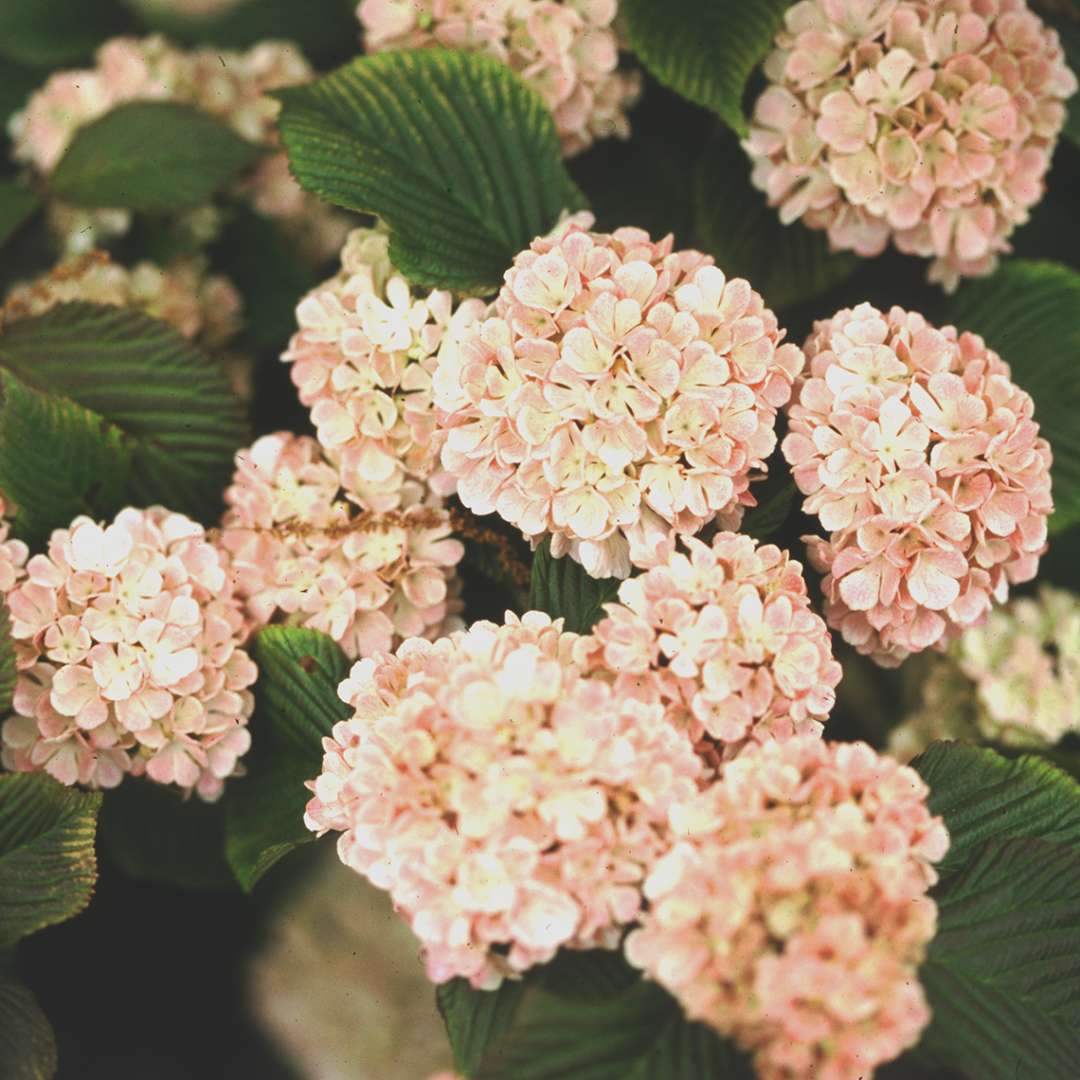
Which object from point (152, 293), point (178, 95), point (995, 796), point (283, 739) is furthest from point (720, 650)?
point (178, 95)

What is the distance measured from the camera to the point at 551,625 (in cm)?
69

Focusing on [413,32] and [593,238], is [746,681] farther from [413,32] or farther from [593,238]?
[413,32]

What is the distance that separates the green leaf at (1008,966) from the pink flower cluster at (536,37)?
2.02 ft

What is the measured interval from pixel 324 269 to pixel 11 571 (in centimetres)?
53

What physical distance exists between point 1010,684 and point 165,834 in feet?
2.34

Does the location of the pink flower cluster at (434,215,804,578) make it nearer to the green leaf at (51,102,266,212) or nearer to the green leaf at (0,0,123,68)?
the green leaf at (51,102,266,212)

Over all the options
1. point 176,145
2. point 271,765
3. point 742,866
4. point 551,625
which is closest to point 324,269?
point 176,145

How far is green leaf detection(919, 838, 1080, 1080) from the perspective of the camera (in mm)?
639

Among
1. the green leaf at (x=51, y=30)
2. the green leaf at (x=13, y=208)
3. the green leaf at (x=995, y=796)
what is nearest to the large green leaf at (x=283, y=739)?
the green leaf at (x=995, y=796)

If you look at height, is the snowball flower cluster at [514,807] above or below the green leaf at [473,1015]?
above

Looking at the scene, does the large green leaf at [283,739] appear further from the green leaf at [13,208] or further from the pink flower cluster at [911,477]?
the green leaf at [13,208]

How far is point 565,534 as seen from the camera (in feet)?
2.43

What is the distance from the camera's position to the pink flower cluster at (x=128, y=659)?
0.79 m

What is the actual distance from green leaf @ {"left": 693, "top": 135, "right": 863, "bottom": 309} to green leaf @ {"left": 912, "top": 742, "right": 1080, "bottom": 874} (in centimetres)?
39
